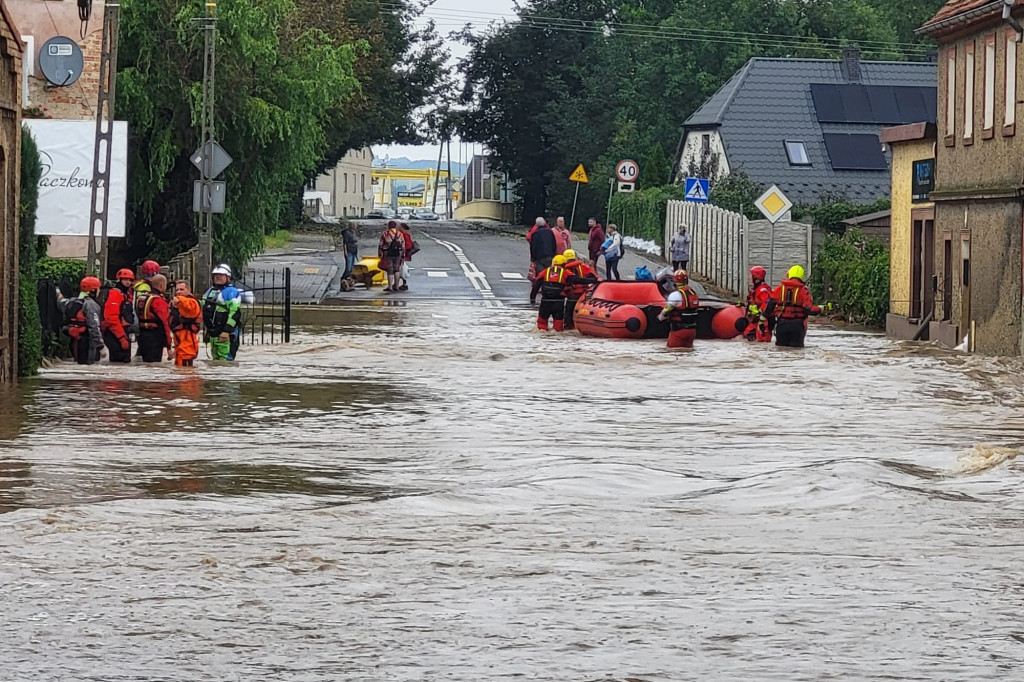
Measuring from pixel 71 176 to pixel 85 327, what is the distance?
30.2ft

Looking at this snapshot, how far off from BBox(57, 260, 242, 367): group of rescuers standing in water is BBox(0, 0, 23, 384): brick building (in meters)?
2.00

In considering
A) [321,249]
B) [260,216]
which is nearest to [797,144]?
[321,249]

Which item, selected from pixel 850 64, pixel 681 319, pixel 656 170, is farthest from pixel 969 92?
pixel 656 170

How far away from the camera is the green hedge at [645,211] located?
58719 millimetres

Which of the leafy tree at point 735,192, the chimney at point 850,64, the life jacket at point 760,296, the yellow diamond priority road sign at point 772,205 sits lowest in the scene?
the life jacket at point 760,296

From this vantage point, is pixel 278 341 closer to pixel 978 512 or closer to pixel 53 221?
pixel 53 221

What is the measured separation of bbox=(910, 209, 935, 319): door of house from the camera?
33.1 meters

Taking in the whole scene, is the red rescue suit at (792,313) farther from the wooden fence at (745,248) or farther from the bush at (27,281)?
the wooden fence at (745,248)

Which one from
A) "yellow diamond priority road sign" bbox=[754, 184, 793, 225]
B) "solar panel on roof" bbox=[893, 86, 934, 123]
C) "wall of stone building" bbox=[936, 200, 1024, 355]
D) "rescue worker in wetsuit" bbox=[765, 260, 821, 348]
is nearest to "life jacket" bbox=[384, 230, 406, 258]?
"yellow diamond priority road sign" bbox=[754, 184, 793, 225]

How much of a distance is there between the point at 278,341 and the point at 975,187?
11.2 metres

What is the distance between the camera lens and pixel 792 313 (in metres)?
29.2

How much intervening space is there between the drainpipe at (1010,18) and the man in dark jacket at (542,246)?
16539 millimetres

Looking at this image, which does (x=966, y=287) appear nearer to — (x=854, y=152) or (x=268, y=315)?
(x=268, y=315)

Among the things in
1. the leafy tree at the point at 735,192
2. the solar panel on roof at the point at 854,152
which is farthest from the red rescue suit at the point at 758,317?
the solar panel on roof at the point at 854,152
